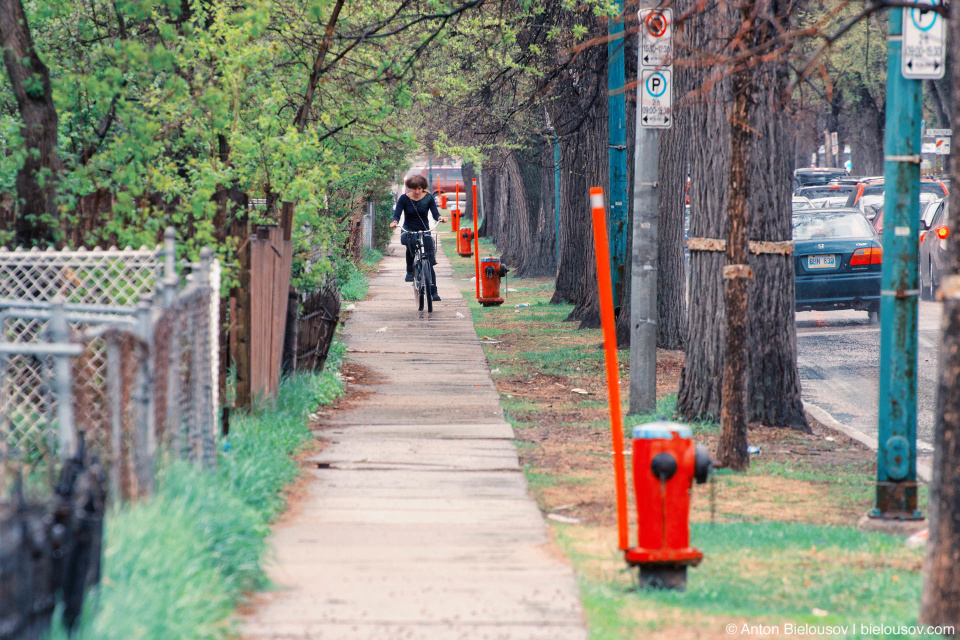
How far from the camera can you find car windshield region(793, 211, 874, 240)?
17.2 meters

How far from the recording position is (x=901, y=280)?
21.6 ft

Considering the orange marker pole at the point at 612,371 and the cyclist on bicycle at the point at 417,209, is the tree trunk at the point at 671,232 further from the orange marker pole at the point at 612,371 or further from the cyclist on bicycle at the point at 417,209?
the orange marker pole at the point at 612,371

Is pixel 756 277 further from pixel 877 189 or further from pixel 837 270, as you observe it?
pixel 877 189

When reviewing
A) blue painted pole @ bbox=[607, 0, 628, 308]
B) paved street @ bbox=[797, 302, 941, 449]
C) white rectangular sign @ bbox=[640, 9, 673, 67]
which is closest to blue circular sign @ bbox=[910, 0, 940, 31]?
white rectangular sign @ bbox=[640, 9, 673, 67]

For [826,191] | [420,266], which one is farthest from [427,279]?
[826,191]

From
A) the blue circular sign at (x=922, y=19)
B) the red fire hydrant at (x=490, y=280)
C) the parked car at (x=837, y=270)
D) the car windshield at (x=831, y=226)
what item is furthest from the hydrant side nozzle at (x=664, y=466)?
the red fire hydrant at (x=490, y=280)

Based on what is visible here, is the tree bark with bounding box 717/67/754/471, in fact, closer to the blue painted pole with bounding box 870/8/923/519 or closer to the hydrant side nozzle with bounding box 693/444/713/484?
the blue painted pole with bounding box 870/8/923/519

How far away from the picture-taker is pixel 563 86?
1722 centimetres

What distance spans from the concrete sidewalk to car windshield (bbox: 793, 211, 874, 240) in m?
8.39

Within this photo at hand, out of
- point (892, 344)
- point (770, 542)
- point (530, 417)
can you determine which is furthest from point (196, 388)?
point (530, 417)

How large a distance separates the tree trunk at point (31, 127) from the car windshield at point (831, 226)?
11.9 meters

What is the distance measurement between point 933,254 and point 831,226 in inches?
137

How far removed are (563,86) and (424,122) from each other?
12285 millimetres

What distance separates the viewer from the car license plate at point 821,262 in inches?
661
